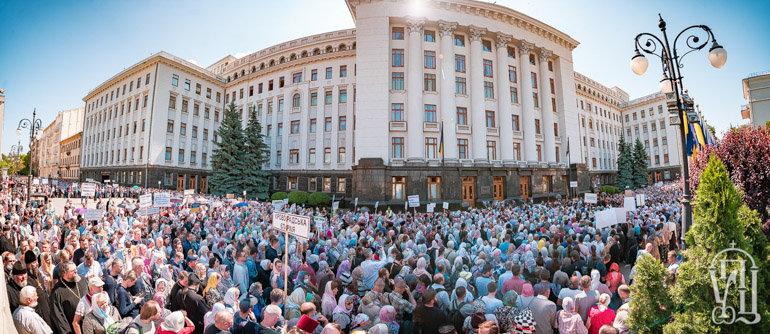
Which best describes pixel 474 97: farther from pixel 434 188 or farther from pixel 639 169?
pixel 639 169

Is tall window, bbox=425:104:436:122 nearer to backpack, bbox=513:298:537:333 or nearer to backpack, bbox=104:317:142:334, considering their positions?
backpack, bbox=513:298:537:333

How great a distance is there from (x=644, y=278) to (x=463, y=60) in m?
30.9

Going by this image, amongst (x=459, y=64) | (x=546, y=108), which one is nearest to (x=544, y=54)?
(x=546, y=108)

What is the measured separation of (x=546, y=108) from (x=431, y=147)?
15.9 metres

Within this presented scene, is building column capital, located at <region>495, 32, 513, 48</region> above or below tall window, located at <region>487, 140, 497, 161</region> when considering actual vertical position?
above

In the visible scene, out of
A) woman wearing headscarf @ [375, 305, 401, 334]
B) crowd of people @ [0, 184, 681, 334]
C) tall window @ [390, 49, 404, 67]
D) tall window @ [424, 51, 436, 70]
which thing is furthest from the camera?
tall window @ [424, 51, 436, 70]

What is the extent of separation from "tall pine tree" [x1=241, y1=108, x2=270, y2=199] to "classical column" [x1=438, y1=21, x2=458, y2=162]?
68.2 feet

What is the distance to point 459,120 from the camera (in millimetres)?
30734

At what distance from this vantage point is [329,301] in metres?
5.14

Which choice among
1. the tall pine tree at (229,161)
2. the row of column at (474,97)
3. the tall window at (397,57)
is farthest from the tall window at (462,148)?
the tall pine tree at (229,161)

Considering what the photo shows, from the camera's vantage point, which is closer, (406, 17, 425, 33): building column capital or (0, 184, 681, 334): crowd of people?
(0, 184, 681, 334): crowd of people

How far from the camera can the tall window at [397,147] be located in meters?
29.5

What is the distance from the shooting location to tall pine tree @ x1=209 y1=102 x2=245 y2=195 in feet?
109

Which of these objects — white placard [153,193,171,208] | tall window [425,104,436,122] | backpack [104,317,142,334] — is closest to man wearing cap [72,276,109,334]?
backpack [104,317,142,334]
